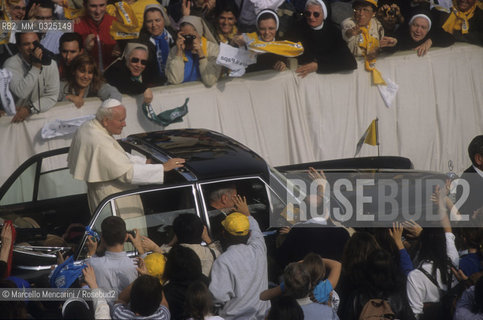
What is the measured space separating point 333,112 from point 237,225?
17.8 feet

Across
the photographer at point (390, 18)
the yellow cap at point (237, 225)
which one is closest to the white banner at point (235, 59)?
the photographer at point (390, 18)

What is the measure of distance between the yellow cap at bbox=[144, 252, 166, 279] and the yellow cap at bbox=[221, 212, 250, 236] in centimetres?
57

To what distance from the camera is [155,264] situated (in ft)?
21.4

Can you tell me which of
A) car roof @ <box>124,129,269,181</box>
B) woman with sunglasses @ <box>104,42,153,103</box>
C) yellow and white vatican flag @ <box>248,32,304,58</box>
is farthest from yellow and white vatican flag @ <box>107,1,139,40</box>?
car roof @ <box>124,129,269,181</box>

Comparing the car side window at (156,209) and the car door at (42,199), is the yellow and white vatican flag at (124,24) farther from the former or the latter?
the car side window at (156,209)

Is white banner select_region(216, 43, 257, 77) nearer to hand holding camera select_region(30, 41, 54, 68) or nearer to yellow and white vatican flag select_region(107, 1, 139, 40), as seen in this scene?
yellow and white vatican flag select_region(107, 1, 139, 40)

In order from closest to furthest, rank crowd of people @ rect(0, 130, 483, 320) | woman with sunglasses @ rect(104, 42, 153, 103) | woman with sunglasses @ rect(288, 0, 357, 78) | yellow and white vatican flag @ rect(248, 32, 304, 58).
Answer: crowd of people @ rect(0, 130, 483, 320) → woman with sunglasses @ rect(104, 42, 153, 103) → yellow and white vatican flag @ rect(248, 32, 304, 58) → woman with sunglasses @ rect(288, 0, 357, 78)

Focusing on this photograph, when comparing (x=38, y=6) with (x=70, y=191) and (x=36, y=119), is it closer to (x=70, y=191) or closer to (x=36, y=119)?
(x=36, y=119)

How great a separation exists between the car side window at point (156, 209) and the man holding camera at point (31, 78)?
118 inches

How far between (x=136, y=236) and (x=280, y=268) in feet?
4.27

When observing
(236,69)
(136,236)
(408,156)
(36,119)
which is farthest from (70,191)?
(408,156)

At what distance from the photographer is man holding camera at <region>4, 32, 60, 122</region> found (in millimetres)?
9961

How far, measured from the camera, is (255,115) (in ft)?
37.2

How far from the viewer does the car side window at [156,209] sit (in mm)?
Answer: 7340
